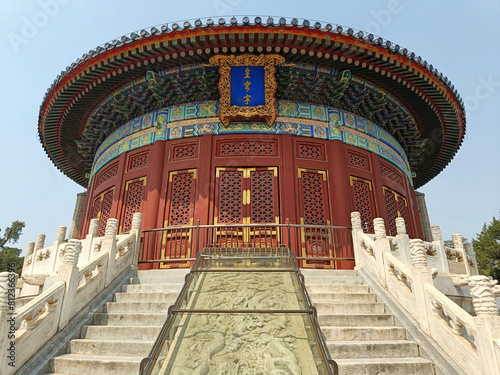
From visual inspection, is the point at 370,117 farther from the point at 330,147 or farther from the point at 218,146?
the point at 218,146

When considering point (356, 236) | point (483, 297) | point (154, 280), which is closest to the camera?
point (483, 297)

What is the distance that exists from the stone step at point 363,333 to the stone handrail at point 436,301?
299mm

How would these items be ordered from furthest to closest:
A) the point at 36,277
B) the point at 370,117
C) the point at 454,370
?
1. the point at 370,117
2. the point at 36,277
3. the point at 454,370

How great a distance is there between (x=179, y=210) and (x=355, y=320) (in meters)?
5.19

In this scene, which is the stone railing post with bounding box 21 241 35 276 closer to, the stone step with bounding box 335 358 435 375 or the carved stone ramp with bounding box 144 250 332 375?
the carved stone ramp with bounding box 144 250 332 375

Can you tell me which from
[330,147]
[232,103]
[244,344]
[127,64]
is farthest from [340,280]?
[127,64]

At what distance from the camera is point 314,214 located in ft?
29.4

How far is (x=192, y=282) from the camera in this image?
4.66 metres

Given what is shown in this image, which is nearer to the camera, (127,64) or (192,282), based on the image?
(192,282)

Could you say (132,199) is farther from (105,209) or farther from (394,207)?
(394,207)

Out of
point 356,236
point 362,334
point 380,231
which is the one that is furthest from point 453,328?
point 356,236

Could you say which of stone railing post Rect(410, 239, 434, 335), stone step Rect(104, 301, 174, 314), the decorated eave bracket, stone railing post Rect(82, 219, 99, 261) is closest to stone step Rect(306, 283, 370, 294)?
stone railing post Rect(410, 239, 434, 335)

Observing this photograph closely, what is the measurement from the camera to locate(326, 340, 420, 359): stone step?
428 centimetres

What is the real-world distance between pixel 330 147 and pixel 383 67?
7.46 feet
